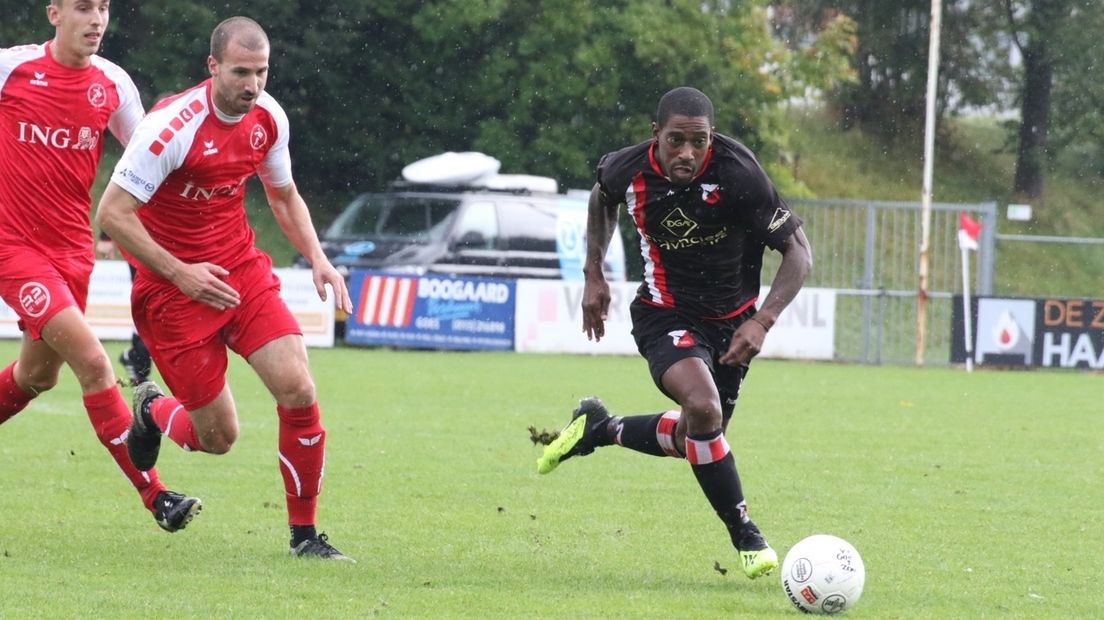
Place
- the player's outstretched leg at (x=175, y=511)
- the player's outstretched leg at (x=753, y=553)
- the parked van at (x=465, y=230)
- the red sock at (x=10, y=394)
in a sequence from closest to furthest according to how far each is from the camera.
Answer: the player's outstretched leg at (x=753, y=553) → the player's outstretched leg at (x=175, y=511) → the red sock at (x=10, y=394) → the parked van at (x=465, y=230)

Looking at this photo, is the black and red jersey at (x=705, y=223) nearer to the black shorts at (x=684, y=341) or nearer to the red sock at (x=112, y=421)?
the black shorts at (x=684, y=341)

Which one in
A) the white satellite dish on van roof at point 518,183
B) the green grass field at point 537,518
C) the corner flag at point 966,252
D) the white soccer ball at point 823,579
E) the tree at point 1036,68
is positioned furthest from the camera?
the tree at point 1036,68

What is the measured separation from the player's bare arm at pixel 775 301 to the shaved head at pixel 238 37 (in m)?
2.13

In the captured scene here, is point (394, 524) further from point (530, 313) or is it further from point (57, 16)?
point (530, 313)

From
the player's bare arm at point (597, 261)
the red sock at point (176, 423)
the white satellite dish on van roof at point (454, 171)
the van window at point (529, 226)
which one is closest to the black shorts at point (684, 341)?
the player's bare arm at point (597, 261)

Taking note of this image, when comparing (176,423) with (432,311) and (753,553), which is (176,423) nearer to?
(753,553)

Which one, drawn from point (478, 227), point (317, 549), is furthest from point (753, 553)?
point (478, 227)

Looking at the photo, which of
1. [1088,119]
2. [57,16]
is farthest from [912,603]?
[1088,119]

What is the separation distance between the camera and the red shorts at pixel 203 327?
22.6 feet

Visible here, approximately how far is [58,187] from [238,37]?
139 centimetres

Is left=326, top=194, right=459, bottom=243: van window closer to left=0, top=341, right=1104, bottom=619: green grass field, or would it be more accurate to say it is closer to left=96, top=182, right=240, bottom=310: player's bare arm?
left=0, top=341, right=1104, bottom=619: green grass field

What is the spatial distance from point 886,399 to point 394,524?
9.38 meters

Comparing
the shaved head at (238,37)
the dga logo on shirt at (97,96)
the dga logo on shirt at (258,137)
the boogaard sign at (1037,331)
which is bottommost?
the boogaard sign at (1037,331)

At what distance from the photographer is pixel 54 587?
6.14 m
